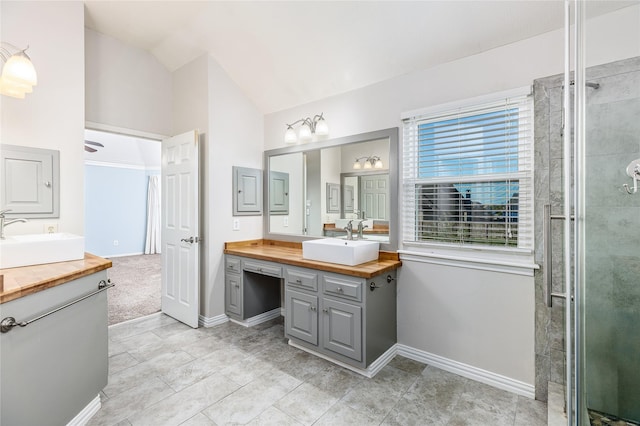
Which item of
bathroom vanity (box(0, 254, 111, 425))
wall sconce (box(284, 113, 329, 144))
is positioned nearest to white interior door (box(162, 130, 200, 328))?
wall sconce (box(284, 113, 329, 144))

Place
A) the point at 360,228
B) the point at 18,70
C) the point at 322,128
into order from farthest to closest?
the point at 322,128 < the point at 360,228 < the point at 18,70

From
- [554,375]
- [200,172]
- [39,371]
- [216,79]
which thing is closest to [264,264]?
[200,172]

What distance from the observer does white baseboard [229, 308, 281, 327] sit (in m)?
3.22

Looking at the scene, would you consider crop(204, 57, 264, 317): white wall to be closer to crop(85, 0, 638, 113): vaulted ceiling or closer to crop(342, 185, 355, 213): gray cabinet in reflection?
crop(85, 0, 638, 113): vaulted ceiling

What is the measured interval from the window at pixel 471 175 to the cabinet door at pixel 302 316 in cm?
101

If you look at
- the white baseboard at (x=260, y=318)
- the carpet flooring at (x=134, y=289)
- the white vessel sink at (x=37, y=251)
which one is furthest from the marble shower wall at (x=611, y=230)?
the carpet flooring at (x=134, y=289)

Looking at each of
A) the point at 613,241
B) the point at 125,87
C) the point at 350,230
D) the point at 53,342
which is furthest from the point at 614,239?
the point at 125,87

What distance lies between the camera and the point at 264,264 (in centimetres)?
294

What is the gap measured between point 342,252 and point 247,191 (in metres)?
1.62

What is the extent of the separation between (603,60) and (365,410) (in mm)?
2243

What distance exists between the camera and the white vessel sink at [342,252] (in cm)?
237

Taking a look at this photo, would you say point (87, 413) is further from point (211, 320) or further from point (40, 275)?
point (211, 320)

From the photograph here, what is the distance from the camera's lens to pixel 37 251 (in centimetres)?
182

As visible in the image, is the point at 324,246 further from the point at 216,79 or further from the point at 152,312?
the point at 152,312
